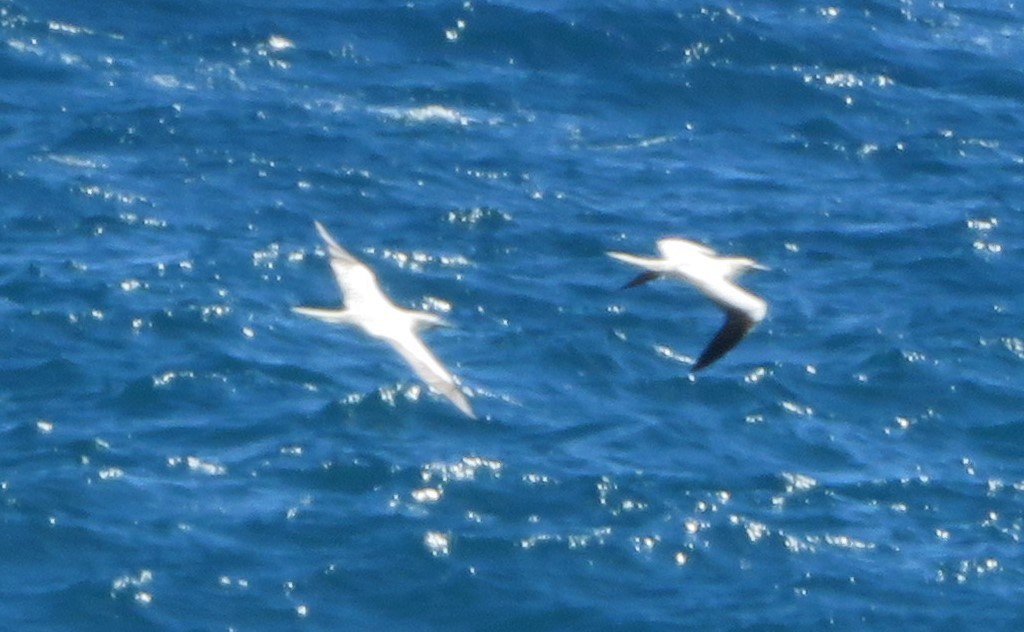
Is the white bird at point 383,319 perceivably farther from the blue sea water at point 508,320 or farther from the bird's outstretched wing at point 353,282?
the blue sea water at point 508,320

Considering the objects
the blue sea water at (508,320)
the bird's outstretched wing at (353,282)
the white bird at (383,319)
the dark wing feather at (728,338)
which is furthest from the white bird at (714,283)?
the blue sea water at (508,320)

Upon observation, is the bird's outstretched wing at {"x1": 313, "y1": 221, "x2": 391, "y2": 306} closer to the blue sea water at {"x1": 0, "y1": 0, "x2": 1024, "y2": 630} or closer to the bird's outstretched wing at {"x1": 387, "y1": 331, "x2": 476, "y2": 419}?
the bird's outstretched wing at {"x1": 387, "y1": 331, "x2": 476, "y2": 419}

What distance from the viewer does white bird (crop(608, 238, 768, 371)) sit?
57.1 ft

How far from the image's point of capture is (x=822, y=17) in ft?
104

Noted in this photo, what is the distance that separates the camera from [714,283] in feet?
59.0

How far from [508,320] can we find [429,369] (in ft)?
21.9

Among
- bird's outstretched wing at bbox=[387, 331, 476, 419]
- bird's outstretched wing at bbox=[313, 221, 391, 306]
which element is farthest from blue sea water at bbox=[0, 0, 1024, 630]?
bird's outstretched wing at bbox=[387, 331, 476, 419]

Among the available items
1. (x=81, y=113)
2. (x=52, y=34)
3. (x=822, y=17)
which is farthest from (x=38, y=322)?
(x=822, y=17)

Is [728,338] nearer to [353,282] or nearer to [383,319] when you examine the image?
[383,319]

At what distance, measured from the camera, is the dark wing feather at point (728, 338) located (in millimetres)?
17266

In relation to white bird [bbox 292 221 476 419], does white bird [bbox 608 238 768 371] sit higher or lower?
higher

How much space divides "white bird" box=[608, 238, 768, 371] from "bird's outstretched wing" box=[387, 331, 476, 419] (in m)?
1.79

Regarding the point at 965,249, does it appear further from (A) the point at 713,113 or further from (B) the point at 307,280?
(B) the point at 307,280

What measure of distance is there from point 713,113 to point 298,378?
9008mm
